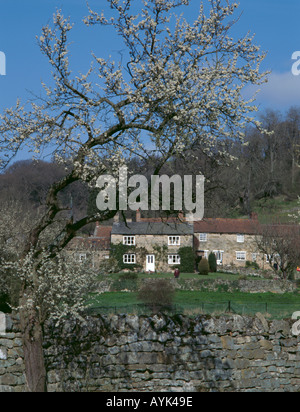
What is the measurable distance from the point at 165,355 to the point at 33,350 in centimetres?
312

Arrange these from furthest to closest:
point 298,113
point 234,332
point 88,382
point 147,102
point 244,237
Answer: point 298,113 → point 244,237 → point 234,332 → point 88,382 → point 147,102

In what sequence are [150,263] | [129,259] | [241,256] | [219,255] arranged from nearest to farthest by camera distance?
[129,259] → [150,263] → [241,256] → [219,255]

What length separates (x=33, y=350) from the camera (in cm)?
1114

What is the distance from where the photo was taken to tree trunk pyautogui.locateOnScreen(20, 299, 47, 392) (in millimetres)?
11086

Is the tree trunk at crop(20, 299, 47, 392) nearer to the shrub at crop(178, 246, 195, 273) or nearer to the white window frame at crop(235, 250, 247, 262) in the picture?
the shrub at crop(178, 246, 195, 273)

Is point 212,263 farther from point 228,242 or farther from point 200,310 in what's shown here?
point 200,310

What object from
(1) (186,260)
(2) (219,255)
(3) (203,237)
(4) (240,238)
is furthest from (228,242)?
(1) (186,260)

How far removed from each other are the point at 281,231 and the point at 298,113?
56865 mm

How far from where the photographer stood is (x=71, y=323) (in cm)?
1188

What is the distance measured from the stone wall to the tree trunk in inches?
10.5

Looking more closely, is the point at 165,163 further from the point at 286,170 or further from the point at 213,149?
the point at 286,170

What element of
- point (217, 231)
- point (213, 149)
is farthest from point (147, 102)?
point (217, 231)

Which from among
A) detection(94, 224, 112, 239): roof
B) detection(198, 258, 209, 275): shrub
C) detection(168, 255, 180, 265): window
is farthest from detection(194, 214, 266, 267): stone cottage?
detection(94, 224, 112, 239): roof

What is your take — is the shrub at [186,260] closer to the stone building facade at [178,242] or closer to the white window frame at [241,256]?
the stone building facade at [178,242]
